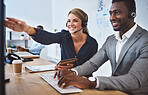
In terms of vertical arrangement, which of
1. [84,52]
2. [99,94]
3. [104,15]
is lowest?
[99,94]

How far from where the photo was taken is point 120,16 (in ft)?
4.55

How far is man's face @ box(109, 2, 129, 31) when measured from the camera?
1.36 metres

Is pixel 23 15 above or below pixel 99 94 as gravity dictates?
above

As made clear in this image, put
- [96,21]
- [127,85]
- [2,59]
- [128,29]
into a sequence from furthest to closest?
[96,21]
[128,29]
[127,85]
[2,59]

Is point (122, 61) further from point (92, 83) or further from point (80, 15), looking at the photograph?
point (80, 15)

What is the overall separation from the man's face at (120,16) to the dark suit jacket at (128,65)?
0.12 meters

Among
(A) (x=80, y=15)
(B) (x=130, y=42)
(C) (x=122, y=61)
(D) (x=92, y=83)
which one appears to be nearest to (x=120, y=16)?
(B) (x=130, y=42)

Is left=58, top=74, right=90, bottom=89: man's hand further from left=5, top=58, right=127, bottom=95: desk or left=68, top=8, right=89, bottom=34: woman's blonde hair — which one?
left=68, top=8, right=89, bottom=34: woman's blonde hair

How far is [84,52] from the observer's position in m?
1.68

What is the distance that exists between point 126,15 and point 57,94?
95 cm

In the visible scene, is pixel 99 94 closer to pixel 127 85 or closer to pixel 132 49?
pixel 127 85

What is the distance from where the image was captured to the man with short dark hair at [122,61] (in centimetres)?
87

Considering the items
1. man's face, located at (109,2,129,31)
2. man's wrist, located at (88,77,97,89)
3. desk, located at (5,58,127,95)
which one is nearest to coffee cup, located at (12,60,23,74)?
desk, located at (5,58,127,95)

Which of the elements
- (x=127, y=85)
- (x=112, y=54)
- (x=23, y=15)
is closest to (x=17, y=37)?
(x=23, y=15)
